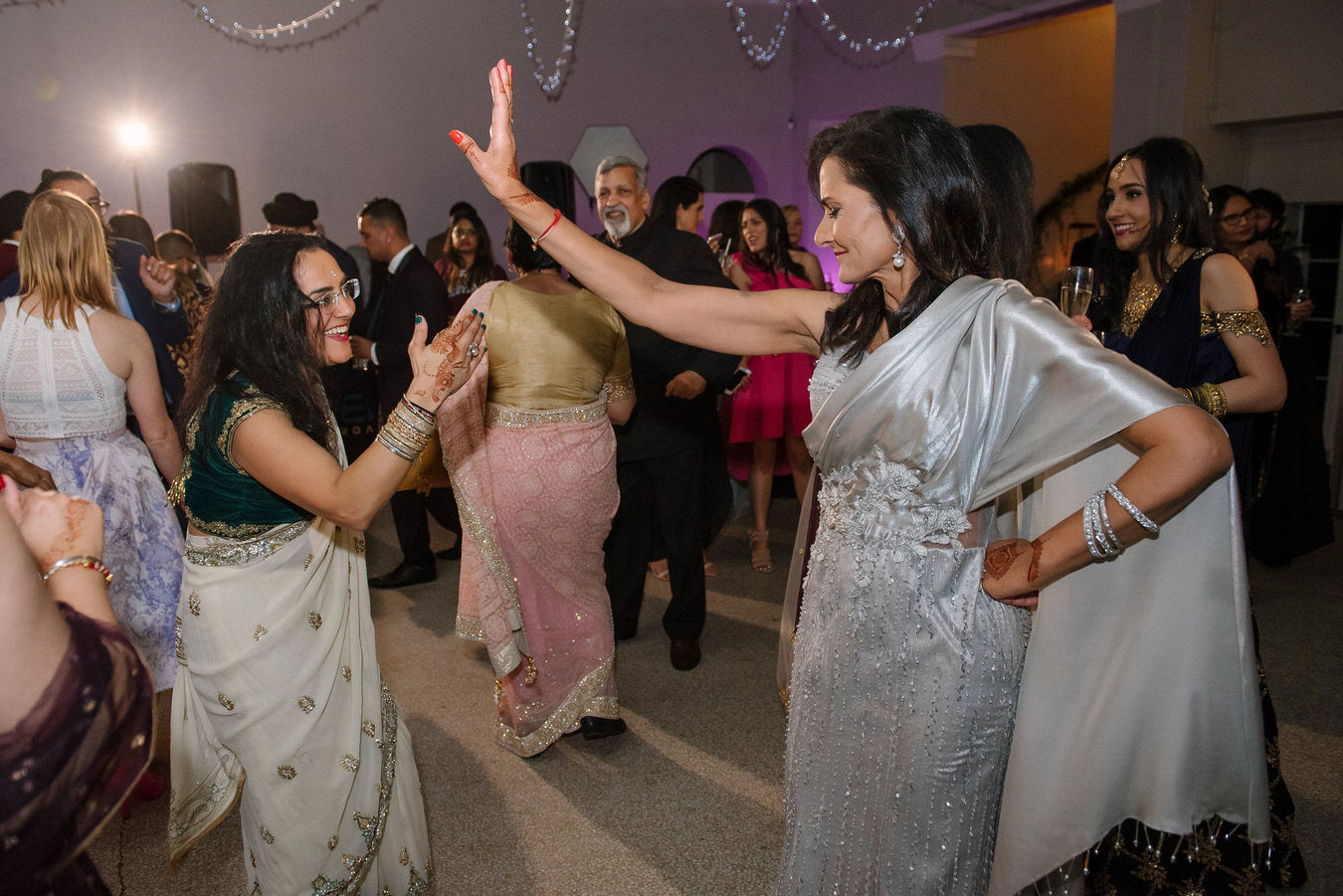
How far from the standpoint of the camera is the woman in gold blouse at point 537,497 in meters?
2.68

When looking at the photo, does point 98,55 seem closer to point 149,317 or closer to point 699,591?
point 149,317

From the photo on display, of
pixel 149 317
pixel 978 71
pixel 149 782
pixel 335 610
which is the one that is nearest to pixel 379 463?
pixel 335 610

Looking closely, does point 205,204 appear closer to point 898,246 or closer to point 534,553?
point 534,553

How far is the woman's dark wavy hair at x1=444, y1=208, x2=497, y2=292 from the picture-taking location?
5.31 meters

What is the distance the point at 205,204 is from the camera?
6.05 m

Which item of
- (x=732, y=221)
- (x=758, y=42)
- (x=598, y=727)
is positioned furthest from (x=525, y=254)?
(x=758, y=42)

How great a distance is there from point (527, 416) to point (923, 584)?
1551mm

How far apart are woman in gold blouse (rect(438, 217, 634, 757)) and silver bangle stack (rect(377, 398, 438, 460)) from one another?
1.06 m

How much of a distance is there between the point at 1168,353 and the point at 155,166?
6058 millimetres

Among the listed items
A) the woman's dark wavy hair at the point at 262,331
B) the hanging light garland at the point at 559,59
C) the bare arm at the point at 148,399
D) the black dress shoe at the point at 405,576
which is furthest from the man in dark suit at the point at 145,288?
the hanging light garland at the point at 559,59

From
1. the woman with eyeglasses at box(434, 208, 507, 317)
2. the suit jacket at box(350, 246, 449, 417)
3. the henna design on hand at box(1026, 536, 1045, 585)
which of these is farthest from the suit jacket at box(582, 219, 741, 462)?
the woman with eyeglasses at box(434, 208, 507, 317)

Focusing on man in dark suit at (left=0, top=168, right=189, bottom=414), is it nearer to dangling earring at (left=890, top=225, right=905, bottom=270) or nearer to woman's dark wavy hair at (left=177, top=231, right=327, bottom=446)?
woman's dark wavy hair at (left=177, top=231, right=327, bottom=446)

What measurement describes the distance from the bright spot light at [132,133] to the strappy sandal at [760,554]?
4.63 metres

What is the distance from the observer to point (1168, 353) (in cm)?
221
